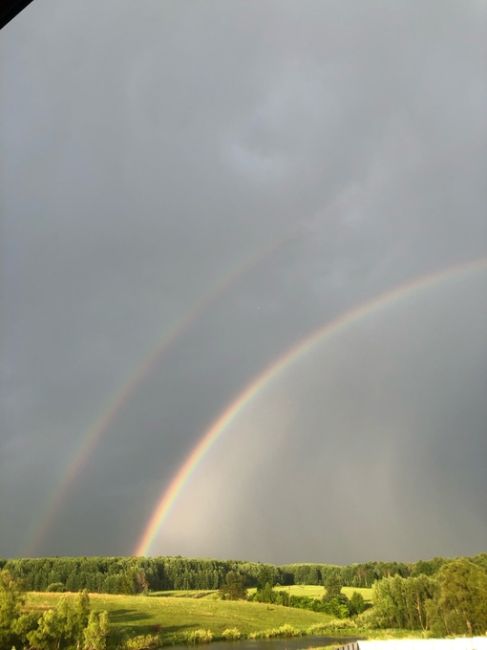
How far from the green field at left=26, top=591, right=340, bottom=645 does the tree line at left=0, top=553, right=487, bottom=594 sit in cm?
254

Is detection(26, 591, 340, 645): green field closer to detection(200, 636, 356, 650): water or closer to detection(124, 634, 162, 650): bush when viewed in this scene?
detection(124, 634, 162, 650): bush

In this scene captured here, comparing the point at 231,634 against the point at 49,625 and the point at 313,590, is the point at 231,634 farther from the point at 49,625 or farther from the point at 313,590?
the point at 49,625

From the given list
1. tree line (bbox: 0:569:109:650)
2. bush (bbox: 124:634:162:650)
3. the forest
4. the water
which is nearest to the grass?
the forest

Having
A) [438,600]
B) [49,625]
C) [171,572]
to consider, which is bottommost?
[438,600]

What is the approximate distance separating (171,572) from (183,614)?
31.3 feet

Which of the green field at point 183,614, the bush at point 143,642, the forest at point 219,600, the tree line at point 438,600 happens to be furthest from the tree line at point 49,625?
the tree line at point 438,600

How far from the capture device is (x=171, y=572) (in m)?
57.0

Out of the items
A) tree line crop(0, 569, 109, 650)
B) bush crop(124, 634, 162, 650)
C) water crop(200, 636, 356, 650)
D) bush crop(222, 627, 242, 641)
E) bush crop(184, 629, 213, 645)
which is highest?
tree line crop(0, 569, 109, 650)

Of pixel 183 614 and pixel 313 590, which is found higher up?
pixel 183 614

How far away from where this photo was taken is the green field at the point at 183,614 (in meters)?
44.3

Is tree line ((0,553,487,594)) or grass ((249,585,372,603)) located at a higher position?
tree line ((0,553,487,594))

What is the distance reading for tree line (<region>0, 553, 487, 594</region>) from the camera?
5088cm

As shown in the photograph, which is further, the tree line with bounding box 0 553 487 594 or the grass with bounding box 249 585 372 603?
the grass with bounding box 249 585 372 603

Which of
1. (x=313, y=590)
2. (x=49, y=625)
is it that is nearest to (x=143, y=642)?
(x=49, y=625)
